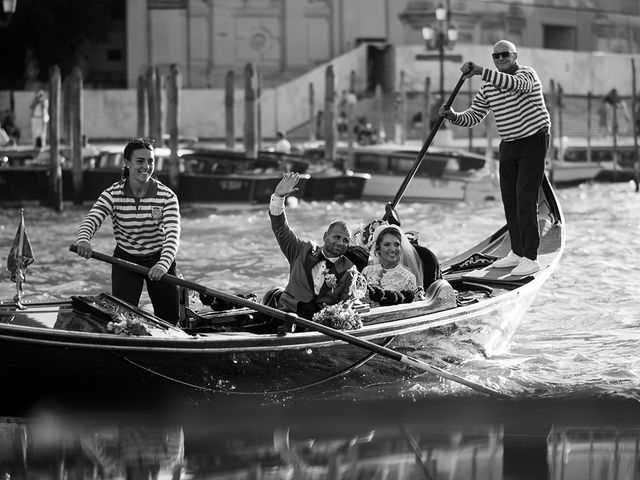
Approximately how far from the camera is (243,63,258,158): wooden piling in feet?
61.0

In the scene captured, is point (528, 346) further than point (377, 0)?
No

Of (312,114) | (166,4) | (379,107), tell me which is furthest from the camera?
(166,4)

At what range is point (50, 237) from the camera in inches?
575

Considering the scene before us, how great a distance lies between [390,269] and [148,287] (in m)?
1.09

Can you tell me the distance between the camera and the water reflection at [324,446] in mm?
5082

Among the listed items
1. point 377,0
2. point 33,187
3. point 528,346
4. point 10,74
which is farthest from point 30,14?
point 528,346

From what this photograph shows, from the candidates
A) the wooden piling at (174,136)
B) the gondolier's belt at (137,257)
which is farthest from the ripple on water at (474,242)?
the gondolier's belt at (137,257)

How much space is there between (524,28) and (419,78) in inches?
209

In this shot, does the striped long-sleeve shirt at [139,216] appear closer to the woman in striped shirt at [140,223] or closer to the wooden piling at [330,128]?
the woman in striped shirt at [140,223]

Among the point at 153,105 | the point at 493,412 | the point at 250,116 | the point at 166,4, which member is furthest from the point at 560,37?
the point at 493,412

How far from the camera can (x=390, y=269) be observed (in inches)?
251

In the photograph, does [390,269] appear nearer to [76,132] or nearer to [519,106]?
[519,106]

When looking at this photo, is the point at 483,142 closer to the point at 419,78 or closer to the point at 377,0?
the point at 419,78

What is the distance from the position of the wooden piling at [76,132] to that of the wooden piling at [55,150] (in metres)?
0.18
